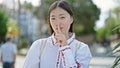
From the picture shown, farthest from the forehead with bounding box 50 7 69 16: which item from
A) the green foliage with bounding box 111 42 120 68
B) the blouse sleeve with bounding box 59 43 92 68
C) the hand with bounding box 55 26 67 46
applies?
the green foliage with bounding box 111 42 120 68

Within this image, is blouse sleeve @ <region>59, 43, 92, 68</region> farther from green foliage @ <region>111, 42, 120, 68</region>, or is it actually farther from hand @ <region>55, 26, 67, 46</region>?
green foliage @ <region>111, 42, 120, 68</region>

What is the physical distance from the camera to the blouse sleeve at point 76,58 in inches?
120

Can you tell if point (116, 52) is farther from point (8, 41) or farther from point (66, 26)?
point (8, 41)

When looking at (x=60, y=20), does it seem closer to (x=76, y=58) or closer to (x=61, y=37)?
(x=61, y=37)

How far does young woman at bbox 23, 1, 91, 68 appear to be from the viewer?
10.1 feet

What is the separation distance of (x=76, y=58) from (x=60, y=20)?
1.01 feet

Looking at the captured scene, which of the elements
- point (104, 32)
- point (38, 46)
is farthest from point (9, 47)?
point (104, 32)

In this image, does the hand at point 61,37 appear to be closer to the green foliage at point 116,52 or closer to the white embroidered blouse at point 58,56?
the white embroidered blouse at point 58,56

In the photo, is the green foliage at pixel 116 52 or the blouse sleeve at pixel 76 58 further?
the green foliage at pixel 116 52

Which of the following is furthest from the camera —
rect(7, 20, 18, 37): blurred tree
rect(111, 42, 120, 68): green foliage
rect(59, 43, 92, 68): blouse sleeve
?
rect(7, 20, 18, 37): blurred tree

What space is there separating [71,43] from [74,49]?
0.05 m

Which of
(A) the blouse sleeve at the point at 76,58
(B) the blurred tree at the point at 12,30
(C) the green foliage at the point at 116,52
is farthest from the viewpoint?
(B) the blurred tree at the point at 12,30

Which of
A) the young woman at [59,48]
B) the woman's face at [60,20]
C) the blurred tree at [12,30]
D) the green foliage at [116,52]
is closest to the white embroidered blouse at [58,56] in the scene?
the young woman at [59,48]

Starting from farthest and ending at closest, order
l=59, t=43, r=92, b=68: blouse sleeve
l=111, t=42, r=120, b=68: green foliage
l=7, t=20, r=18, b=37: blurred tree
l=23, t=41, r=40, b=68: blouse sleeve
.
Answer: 1. l=7, t=20, r=18, b=37: blurred tree
2. l=111, t=42, r=120, b=68: green foliage
3. l=23, t=41, r=40, b=68: blouse sleeve
4. l=59, t=43, r=92, b=68: blouse sleeve
